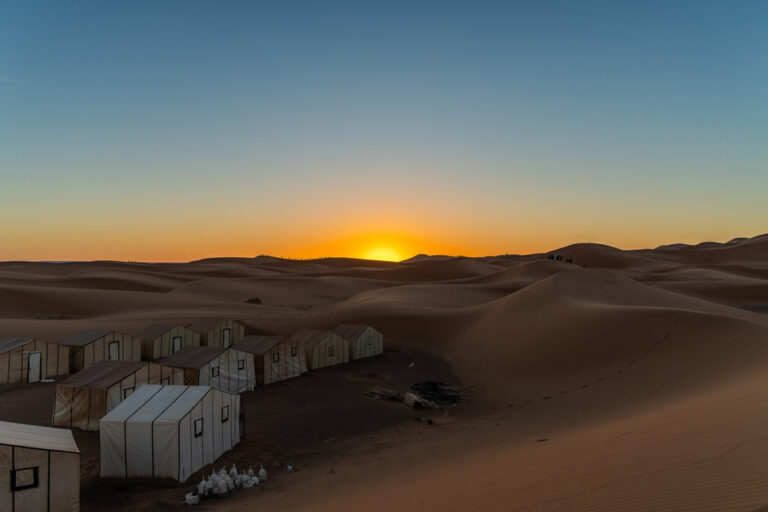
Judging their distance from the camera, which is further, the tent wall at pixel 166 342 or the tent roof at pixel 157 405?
the tent wall at pixel 166 342

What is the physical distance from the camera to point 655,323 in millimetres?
23984

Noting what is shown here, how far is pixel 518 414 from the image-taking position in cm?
1838

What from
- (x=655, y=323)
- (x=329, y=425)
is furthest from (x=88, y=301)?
(x=655, y=323)

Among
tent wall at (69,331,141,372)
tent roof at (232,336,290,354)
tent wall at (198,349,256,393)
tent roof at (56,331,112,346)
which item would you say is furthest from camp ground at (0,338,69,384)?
tent wall at (198,349,256,393)

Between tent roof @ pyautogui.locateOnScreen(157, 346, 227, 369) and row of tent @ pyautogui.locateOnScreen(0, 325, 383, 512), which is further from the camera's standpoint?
tent roof @ pyautogui.locateOnScreen(157, 346, 227, 369)

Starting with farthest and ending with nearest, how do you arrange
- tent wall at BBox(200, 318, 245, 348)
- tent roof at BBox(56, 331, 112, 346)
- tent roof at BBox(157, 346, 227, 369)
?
tent wall at BBox(200, 318, 245, 348)
tent roof at BBox(56, 331, 112, 346)
tent roof at BBox(157, 346, 227, 369)

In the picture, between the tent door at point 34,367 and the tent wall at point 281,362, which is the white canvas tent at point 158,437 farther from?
the tent door at point 34,367

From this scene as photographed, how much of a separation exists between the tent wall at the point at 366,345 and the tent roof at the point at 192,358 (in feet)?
28.9

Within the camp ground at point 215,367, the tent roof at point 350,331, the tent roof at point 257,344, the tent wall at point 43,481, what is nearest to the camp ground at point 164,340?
the tent roof at point 257,344

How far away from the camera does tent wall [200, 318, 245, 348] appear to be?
30688 mm

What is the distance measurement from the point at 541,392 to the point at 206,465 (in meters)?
13.0

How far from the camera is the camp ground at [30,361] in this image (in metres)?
22.1

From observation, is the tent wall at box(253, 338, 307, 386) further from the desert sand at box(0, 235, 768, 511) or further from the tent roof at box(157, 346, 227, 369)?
the tent roof at box(157, 346, 227, 369)

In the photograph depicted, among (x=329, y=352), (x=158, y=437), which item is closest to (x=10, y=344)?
(x=329, y=352)
